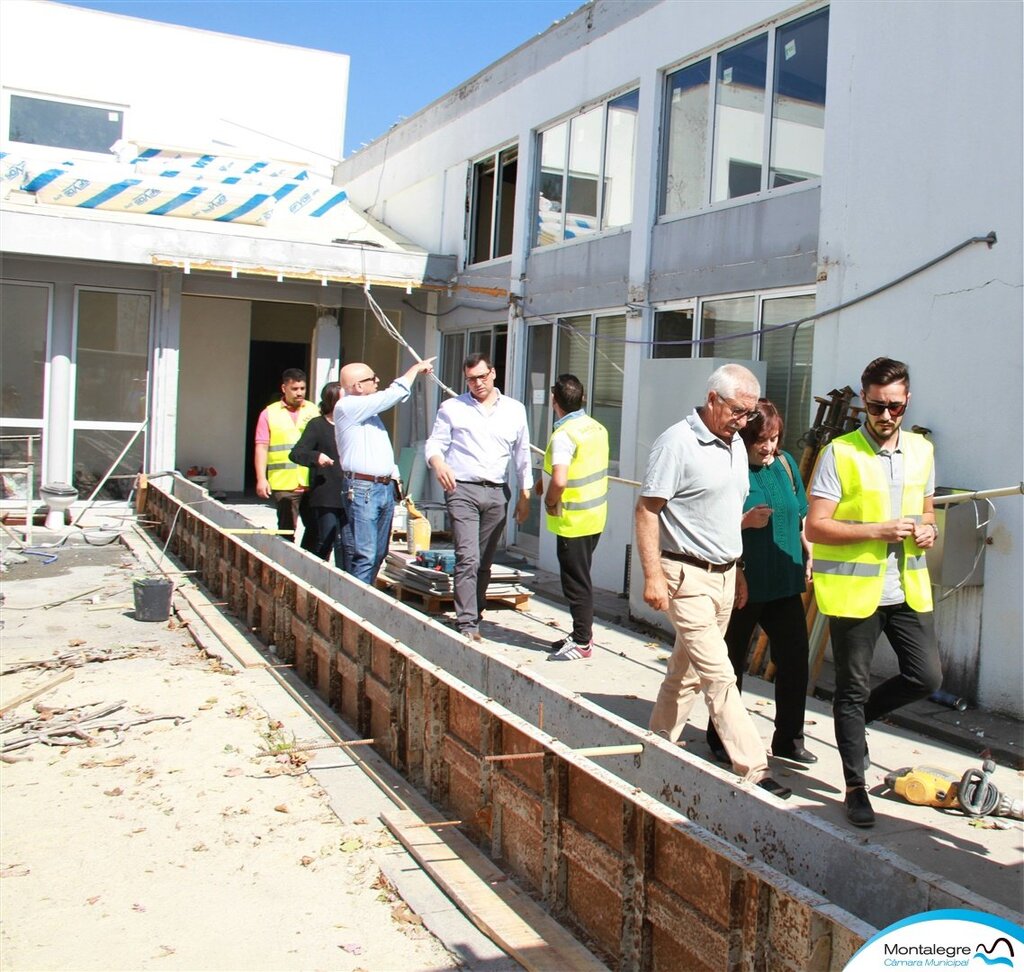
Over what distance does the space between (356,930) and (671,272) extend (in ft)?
24.7

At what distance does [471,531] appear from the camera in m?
7.90

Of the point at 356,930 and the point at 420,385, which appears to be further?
the point at 420,385

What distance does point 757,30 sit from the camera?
9.30m

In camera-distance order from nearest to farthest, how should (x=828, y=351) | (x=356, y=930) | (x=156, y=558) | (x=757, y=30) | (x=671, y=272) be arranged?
(x=356, y=930) → (x=828, y=351) → (x=757, y=30) → (x=671, y=272) → (x=156, y=558)

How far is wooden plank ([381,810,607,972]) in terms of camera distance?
3736 millimetres

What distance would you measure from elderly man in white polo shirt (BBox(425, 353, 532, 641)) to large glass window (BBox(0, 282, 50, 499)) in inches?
349

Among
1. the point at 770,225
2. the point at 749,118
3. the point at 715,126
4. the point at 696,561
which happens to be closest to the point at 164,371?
the point at 715,126

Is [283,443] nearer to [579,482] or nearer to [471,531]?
[471,531]

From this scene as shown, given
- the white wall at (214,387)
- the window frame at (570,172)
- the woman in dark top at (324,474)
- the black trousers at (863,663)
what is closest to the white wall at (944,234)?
the black trousers at (863,663)

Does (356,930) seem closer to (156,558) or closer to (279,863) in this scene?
(279,863)

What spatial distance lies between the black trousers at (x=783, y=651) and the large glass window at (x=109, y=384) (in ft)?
37.5

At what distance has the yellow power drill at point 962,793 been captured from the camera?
524cm

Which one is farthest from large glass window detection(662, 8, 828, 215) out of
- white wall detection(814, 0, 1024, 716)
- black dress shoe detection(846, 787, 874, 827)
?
black dress shoe detection(846, 787, 874, 827)

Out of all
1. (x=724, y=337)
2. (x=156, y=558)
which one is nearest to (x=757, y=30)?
(x=724, y=337)
